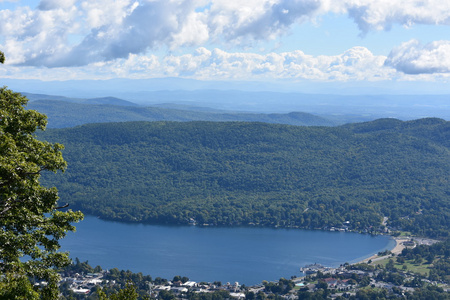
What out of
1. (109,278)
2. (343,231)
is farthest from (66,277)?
Result: (343,231)

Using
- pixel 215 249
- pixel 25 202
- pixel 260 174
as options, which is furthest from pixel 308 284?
pixel 260 174

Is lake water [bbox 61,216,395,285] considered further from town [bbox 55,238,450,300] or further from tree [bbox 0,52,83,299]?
tree [bbox 0,52,83,299]

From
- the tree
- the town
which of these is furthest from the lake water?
the tree

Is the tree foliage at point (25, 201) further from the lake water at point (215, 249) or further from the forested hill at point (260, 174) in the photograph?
the forested hill at point (260, 174)

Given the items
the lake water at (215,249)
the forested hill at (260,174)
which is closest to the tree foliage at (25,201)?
the lake water at (215,249)

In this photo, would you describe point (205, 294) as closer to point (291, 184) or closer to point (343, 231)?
point (343, 231)

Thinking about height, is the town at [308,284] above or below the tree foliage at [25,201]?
below
